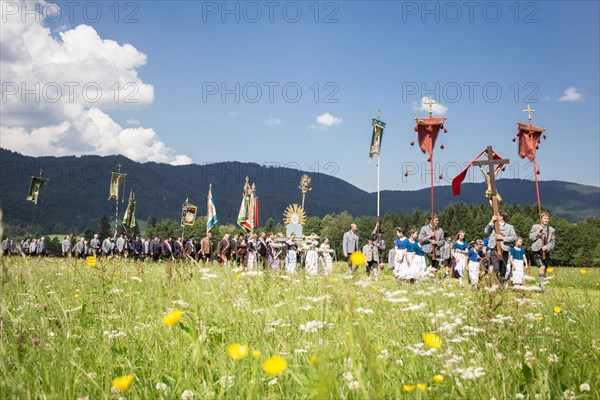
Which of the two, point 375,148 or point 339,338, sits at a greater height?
point 375,148

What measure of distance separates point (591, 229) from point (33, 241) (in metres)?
96.6

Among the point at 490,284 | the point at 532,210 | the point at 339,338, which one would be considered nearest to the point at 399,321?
the point at 339,338

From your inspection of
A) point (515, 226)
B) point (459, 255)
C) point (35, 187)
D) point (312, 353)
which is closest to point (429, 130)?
point (459, 255)

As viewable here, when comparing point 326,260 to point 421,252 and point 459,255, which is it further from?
point 459,255

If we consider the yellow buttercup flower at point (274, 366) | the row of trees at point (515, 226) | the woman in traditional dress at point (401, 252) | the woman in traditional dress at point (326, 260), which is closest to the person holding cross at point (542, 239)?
the woman in traditional dress at point (401, 252)

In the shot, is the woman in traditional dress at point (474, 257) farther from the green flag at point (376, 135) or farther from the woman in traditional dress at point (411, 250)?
the green flag at point (376, 135)

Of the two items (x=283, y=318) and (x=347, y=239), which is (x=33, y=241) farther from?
(x=283, y=318)

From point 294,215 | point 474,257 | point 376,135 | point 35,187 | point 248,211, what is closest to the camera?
point 474,257

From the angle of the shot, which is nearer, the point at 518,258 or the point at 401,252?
the point at 518,258

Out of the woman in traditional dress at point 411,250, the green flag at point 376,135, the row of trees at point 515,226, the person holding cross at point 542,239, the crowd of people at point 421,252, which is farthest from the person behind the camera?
the row of trees at point 515,226

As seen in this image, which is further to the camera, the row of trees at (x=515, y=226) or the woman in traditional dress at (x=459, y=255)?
the row of trees at (x=515, y=226)

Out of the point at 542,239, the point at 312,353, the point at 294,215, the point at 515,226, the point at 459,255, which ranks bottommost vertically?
the point at 459,255

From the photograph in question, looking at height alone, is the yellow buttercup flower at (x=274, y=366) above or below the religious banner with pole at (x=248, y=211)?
below

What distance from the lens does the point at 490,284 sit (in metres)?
3.75
